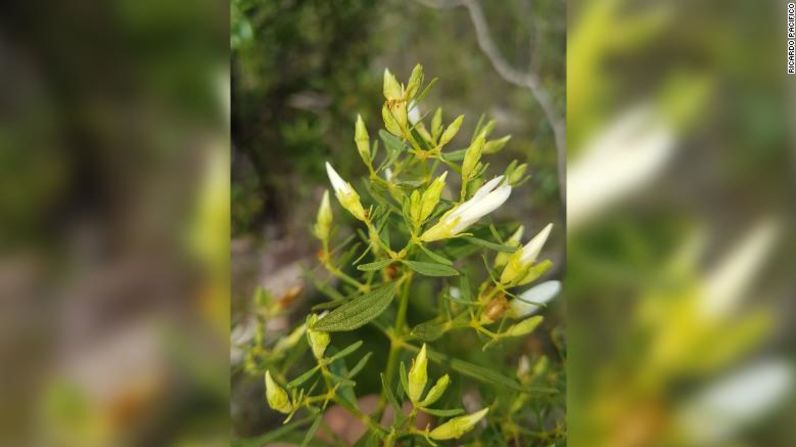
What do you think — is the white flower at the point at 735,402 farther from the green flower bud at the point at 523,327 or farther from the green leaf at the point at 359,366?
the green leaf at the point at 359,366

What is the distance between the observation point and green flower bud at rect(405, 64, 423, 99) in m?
0.90

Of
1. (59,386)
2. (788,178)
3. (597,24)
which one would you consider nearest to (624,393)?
(788,178)

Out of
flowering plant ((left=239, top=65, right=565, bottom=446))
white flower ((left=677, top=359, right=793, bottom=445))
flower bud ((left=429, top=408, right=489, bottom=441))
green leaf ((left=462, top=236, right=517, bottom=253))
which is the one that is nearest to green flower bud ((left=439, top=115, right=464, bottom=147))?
flowering plant ((left=239, top=65, right=565, bottom=446))

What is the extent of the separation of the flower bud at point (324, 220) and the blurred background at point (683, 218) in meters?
0.30

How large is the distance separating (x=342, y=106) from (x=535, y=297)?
0.33 meters

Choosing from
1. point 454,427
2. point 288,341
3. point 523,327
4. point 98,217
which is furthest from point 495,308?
point 98,217

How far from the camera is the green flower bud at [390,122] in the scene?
886 millimetres

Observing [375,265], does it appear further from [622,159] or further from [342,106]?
[622,159]

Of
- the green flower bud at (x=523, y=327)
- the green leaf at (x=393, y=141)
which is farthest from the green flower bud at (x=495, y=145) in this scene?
the green flower bud at (x=523, y=327)

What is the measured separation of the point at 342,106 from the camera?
936mm

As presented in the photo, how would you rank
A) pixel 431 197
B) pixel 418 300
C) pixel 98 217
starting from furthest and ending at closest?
1. pixel 418 300
2. pixel 431 197
3. pixel 98 217

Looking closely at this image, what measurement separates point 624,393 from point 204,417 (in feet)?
1.65

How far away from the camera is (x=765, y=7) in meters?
0.88

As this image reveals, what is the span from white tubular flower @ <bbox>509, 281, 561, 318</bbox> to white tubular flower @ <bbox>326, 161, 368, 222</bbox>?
0.22 meters
